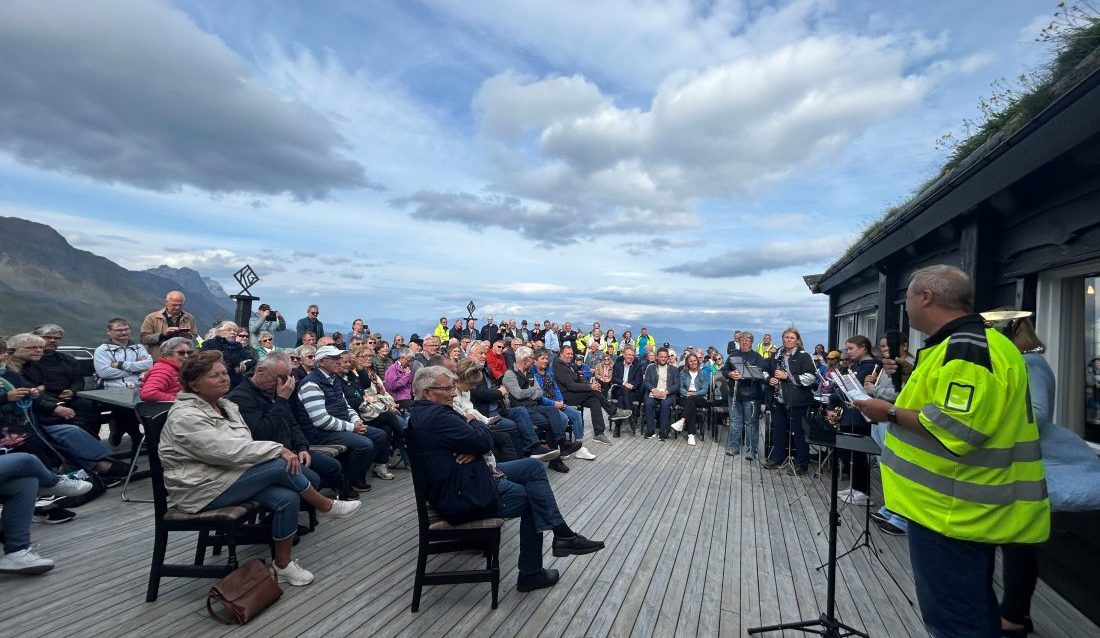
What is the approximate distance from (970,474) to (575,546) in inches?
95.0

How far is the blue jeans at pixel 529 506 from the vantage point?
3.14 meters

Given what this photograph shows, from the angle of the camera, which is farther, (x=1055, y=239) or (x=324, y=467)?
(x=324, y=467)

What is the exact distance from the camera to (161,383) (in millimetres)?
4414

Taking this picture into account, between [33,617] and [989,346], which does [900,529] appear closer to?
[989,346]

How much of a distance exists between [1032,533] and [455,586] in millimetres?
2794

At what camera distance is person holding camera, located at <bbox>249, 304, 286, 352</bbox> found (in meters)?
8.76

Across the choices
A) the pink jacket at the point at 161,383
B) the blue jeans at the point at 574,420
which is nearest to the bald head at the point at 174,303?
the pink jacket at the point at 161,383

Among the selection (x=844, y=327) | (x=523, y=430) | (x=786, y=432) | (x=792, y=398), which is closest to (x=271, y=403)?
(x=523, y=430)

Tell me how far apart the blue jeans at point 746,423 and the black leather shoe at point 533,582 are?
4760 mm

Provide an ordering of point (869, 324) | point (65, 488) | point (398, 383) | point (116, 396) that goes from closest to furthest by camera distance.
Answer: point (65, 488) < point (116, 396) < point (398, 383) < point (869, 324)

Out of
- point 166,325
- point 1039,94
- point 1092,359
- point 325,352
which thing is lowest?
point 325,352

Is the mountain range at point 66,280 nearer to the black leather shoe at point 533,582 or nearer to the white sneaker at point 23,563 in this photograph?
the white sneaker at point 23,563

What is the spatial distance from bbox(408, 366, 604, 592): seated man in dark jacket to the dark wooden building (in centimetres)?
287

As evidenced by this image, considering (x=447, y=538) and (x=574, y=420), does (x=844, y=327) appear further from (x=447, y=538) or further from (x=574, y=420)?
(x=447, y=538)
